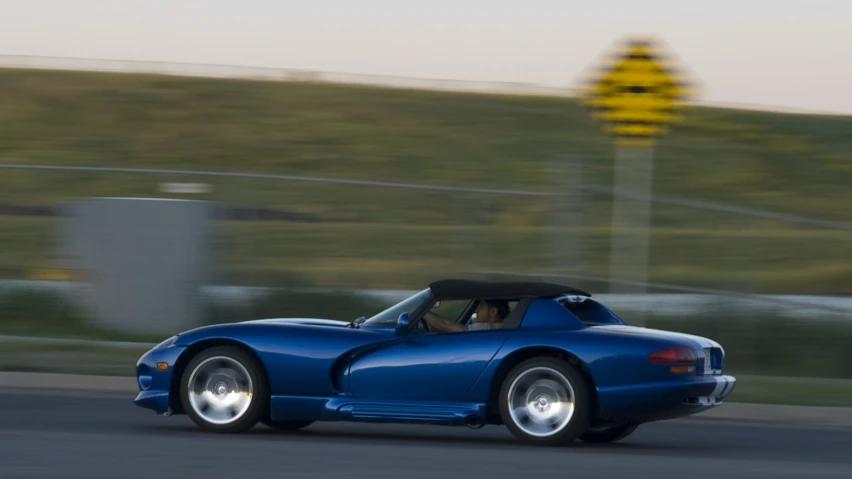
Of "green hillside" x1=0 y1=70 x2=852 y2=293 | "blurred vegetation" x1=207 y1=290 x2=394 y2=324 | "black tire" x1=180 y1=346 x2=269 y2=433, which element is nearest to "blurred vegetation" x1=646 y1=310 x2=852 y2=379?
"green hillside" x1=0 y1=70 x2=852 y2=293

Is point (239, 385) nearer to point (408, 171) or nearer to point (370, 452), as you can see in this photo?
point (370, 452)

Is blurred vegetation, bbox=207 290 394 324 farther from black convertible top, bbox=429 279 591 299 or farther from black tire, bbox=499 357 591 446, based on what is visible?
black tire, bbox=499 357 591 446

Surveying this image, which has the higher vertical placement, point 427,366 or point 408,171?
point 408,171

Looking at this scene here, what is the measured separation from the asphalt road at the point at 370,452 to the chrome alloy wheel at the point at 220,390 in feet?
0.62

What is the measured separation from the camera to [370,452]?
840cm

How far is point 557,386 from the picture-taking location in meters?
8.77

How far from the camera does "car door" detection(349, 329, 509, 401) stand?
8.88 m

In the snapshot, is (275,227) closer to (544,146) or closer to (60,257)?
(60,257)

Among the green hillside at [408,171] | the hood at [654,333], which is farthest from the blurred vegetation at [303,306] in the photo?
the hood at [654,333]

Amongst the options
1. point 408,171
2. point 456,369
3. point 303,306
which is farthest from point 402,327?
point 408,171

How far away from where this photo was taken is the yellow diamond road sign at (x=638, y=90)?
46.0 ft

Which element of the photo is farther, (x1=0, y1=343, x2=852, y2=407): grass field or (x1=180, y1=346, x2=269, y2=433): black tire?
(x1=0, y1=343, x2=852, y2=407): grass field

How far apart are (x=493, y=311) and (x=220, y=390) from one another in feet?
6.19

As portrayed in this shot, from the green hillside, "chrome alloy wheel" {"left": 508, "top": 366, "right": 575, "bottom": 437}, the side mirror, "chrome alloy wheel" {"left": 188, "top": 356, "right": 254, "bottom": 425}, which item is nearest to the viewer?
"chrome alloy wheel" {"left": 508, "top": 366, "right": 575, "bottom": 437}
